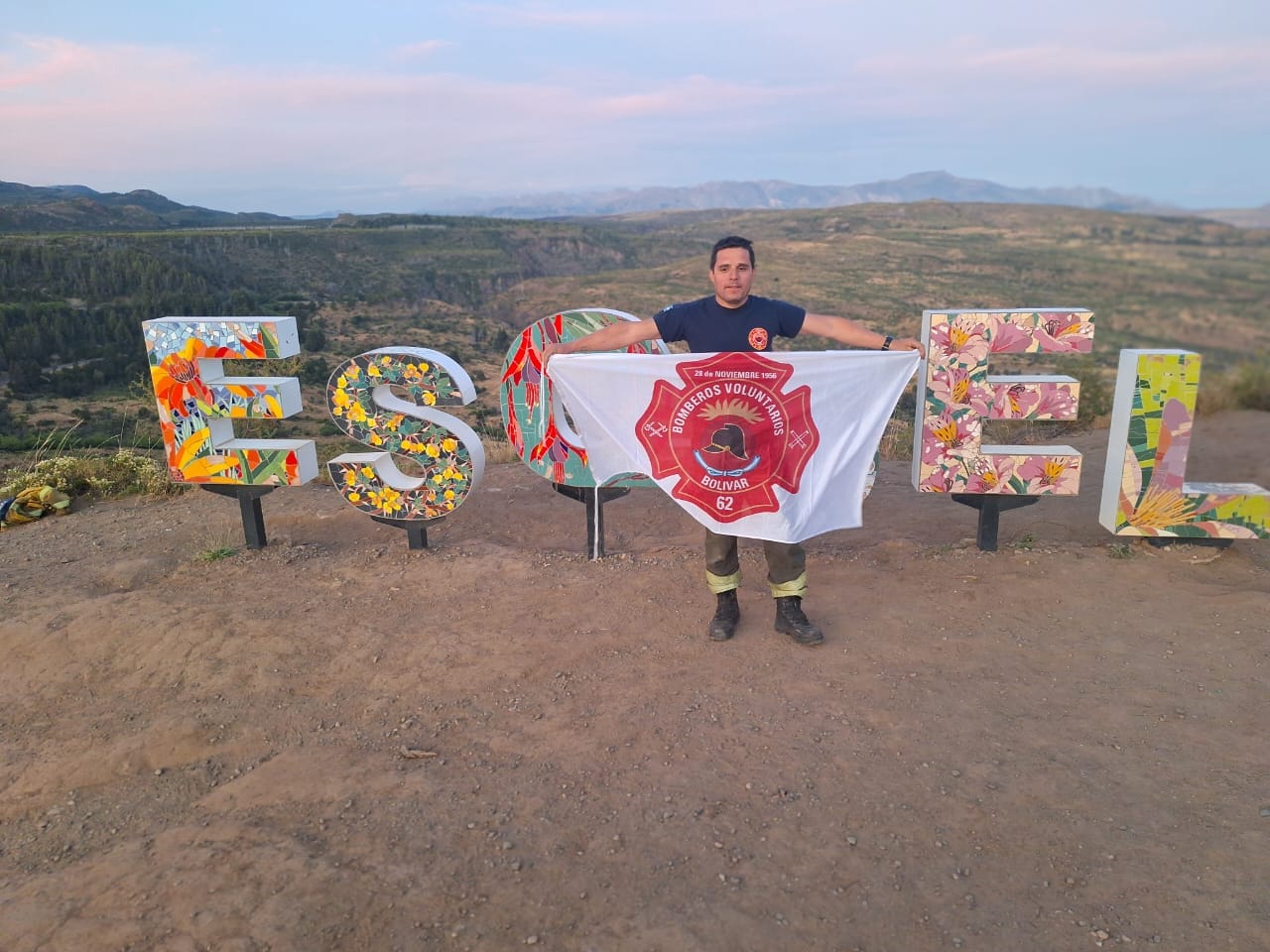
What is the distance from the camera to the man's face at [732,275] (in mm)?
4109

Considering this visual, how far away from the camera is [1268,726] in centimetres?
368

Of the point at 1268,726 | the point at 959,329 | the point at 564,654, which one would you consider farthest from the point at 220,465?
the point at 1268,726

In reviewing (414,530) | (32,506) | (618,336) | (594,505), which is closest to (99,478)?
(32,506)

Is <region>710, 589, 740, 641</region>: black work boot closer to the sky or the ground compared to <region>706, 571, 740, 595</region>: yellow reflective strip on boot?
closer to the ground

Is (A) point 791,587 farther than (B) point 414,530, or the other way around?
(B) point 414,530

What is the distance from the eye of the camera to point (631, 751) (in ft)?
11.7

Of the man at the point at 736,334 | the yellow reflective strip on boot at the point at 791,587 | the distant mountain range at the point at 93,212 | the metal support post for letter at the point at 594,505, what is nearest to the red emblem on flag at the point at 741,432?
the man at the point at 736,334

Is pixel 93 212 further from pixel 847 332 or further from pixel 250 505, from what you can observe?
pixel 847 332

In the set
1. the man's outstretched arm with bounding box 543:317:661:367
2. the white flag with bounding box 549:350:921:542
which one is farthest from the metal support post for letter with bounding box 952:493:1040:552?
the man's outstretched arm with bounding box 543:317:661:367

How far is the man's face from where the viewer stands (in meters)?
4.11

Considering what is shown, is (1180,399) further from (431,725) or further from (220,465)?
(220,465)

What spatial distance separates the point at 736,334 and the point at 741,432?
513mm

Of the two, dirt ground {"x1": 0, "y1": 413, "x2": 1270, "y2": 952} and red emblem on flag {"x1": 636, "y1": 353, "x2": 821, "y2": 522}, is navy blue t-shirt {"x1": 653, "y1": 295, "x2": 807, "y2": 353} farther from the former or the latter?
dirt ground {"x1": 0, "y1": 413, "x2": 1270, "y2": 952}

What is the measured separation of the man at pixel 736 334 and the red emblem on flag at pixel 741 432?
139 millimetres
